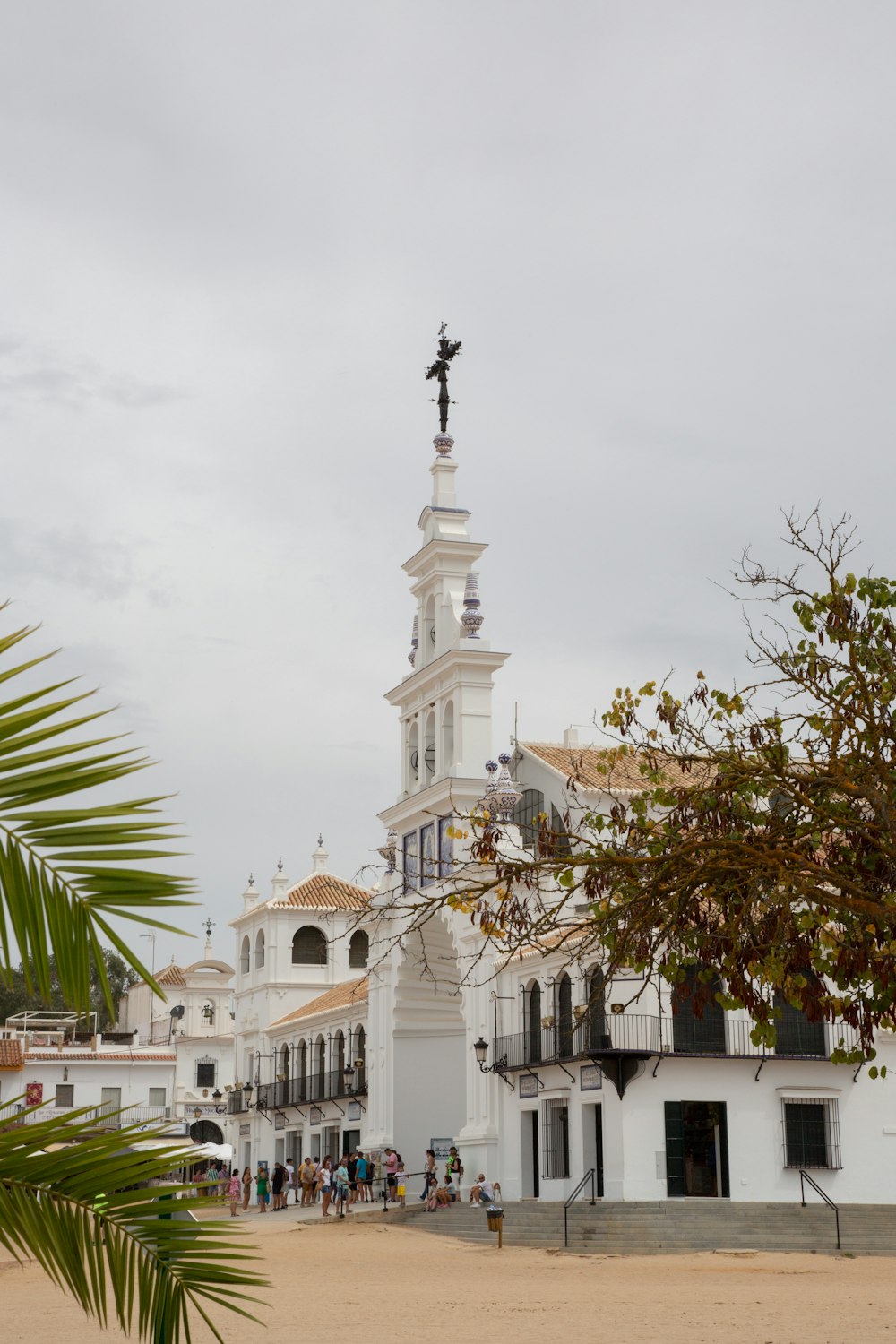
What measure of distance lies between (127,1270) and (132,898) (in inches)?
38.1

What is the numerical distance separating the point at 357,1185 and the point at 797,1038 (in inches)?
486

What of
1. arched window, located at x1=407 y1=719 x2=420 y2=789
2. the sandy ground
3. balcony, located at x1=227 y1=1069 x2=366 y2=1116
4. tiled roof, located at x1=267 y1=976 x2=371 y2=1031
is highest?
arched window, located at x1=407 y1=719 x2=420 y2=789

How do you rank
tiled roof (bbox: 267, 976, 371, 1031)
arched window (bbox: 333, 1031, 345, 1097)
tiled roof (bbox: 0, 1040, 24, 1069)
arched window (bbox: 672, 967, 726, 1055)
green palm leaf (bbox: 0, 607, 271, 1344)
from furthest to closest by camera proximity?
tiled roof (bbox: 0, 1040, 24, 1069) → arched window (bbox: 333, 1031, 345, 1097) → tiled roof (bbox: 267, 976, 371, 1031) → arched window (bbox: 672, 967, 726, 1055) → green palm leaf (bbox: 0, 607, 271, 1344)

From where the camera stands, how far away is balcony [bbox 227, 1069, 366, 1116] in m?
42.2

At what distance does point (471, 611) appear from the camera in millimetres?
36969

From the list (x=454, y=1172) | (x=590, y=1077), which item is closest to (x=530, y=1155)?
(x=454, y=1172)

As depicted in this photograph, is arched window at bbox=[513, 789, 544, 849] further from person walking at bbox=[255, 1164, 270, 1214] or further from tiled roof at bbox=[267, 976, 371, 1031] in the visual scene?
person walking at bbox=[255, 1164, 270, 1214]

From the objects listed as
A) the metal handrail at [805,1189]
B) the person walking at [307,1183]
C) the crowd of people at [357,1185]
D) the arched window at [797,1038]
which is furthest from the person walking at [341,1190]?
the arched window at [797,1038]

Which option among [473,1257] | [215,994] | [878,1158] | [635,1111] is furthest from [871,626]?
[215,994]

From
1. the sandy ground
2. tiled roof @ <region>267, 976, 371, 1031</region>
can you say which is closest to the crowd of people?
tiled roof @ <region>267, 976, 371, 1031</region>

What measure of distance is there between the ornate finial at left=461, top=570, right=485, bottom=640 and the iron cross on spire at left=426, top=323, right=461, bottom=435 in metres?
4.64

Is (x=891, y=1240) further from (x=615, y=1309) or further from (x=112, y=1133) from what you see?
(x=112, y=1133)

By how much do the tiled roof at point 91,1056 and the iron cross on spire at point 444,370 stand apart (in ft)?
115

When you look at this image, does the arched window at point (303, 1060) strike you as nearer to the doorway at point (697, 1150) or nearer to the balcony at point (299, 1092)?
the balcony at point (299, 1092)
